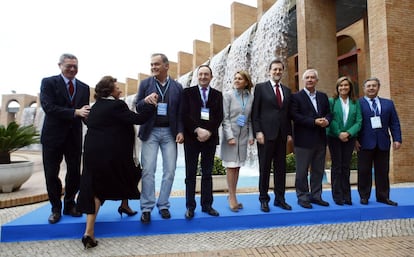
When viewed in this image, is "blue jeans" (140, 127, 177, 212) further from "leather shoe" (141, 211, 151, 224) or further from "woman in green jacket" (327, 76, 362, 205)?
"woman in green jacket" (327, 76, 362, 205)

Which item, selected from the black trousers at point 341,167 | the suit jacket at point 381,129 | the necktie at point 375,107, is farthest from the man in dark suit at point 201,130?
the necktie at point 375,107

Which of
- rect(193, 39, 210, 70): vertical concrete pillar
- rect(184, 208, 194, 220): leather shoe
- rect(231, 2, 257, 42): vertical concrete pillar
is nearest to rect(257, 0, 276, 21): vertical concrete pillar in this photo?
rect(231, 2, 257, 42): vertical concrete pillar

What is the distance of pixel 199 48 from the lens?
24141 mm

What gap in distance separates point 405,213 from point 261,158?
2.20 m

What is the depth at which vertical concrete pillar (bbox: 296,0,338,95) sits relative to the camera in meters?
9.27

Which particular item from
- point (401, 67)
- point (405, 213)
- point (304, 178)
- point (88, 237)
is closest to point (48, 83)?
point (88, 237)

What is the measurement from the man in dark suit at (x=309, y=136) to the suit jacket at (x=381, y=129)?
0.57 m

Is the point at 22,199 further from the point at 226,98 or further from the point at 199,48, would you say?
the point at 199,48

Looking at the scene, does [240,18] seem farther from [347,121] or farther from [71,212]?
[71,212]

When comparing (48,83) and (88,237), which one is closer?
(88,237)

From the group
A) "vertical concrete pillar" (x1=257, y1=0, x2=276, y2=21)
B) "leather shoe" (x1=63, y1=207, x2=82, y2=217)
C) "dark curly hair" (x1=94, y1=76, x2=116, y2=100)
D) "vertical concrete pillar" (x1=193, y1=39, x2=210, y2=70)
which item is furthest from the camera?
"vertical concrete pillar" (x1=193, y1=39, x2=210, y2=70)

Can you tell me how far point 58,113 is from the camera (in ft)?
10.3

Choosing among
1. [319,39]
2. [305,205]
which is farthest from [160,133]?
[319,39]

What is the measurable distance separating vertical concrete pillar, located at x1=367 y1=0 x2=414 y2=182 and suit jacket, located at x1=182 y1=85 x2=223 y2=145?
17.1ft
